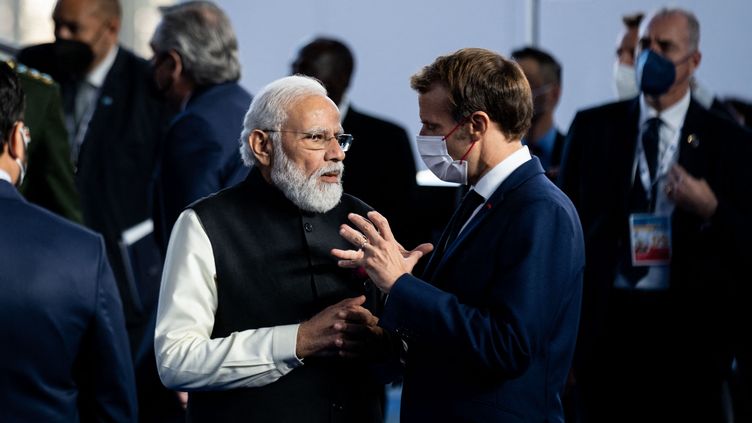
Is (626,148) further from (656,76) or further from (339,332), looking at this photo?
(339,332)

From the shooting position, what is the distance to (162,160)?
364cm

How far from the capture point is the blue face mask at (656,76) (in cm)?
390

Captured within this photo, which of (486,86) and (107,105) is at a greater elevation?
(486,86)

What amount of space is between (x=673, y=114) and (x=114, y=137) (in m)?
2.06

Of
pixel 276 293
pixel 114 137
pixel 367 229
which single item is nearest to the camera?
pixel 367 229

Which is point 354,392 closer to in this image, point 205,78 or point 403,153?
point 205,78

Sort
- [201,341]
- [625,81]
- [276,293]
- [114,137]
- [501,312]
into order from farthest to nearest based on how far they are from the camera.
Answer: [625,81] → [114,137] → [276,293] → [201,341] → [501,312]

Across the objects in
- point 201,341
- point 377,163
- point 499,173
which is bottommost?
point 377,163

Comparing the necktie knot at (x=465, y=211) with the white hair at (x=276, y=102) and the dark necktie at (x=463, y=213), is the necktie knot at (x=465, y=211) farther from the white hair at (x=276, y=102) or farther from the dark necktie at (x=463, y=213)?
the white hair at (x=276, y=102)

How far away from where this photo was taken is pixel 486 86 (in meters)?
2.46

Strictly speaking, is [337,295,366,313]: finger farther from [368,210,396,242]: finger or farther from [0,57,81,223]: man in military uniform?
[0,57,81,223]: man in military uniform

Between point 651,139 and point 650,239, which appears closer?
point 650,239

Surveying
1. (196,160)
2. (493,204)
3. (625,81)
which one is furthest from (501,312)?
(625,81)

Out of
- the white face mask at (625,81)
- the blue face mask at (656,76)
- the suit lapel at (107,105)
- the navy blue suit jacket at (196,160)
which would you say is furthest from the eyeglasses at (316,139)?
the white face mask at (625,81)
